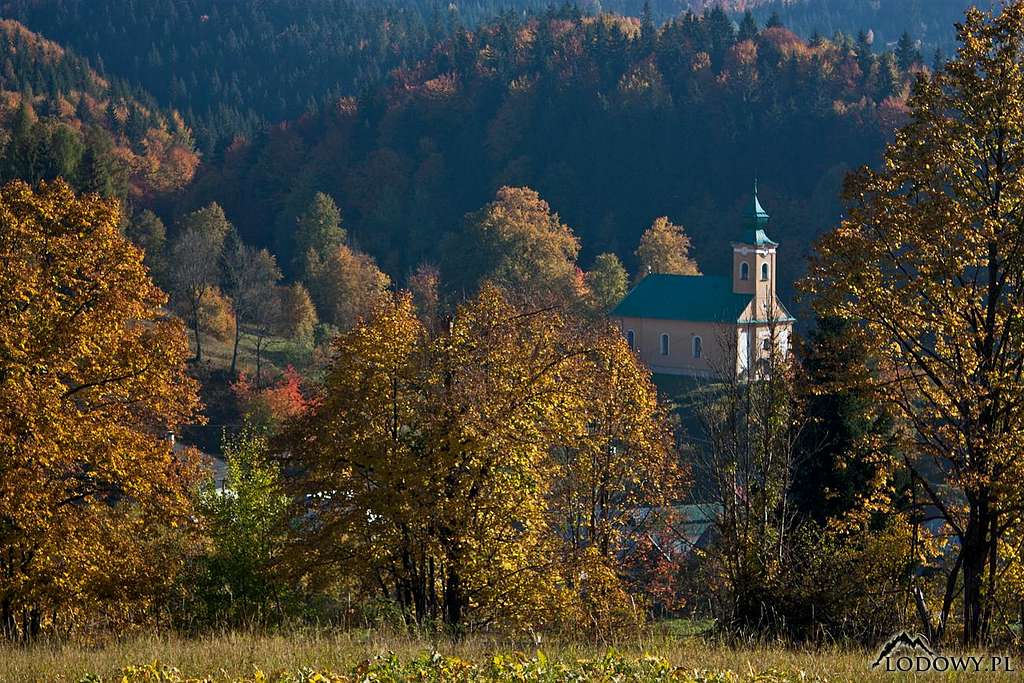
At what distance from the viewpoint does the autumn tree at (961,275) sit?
14.0 m

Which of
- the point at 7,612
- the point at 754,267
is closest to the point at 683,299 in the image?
the point at 754,267

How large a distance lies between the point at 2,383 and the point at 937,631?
12.2 m

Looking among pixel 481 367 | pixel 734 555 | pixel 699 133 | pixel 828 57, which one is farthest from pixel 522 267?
pixel 734 555

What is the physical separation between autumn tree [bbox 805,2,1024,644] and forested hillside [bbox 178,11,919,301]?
2744 inches

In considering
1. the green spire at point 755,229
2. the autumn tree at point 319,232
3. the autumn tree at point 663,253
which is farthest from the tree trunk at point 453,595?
the autumn tree at point 319,232

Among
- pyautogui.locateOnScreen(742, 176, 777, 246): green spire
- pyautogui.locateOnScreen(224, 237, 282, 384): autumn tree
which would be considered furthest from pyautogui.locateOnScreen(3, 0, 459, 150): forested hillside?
pyautogui.locateOnScreen(742, 176, 777, 246): green spire

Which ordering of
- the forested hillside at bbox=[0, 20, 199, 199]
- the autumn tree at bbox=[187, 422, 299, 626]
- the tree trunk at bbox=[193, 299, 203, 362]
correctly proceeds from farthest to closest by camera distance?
the forested hillside at bbox=[0, 20, 199, 199], the tree trunk at bbox=[193, 299, 203, 362], the autumn tree at bbox=[187, 422, 299, 626]

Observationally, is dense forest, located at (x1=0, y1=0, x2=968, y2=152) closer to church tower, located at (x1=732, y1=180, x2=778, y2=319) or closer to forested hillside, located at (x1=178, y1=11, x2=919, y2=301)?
forested hillside, located at (x1=178, y1=11, x2=919, y2=301)

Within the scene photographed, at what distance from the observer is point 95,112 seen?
435ft

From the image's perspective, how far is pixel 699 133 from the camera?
340ft

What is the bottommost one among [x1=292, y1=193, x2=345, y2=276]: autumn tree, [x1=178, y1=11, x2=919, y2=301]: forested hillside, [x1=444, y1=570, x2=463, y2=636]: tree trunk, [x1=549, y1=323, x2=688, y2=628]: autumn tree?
[x1=444, y1=570, x2=463, y2=636]: tree trunk

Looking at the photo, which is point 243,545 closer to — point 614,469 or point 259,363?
point 614,469

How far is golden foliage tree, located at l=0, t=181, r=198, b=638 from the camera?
1814cm

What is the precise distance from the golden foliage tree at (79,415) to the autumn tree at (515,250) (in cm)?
5340
